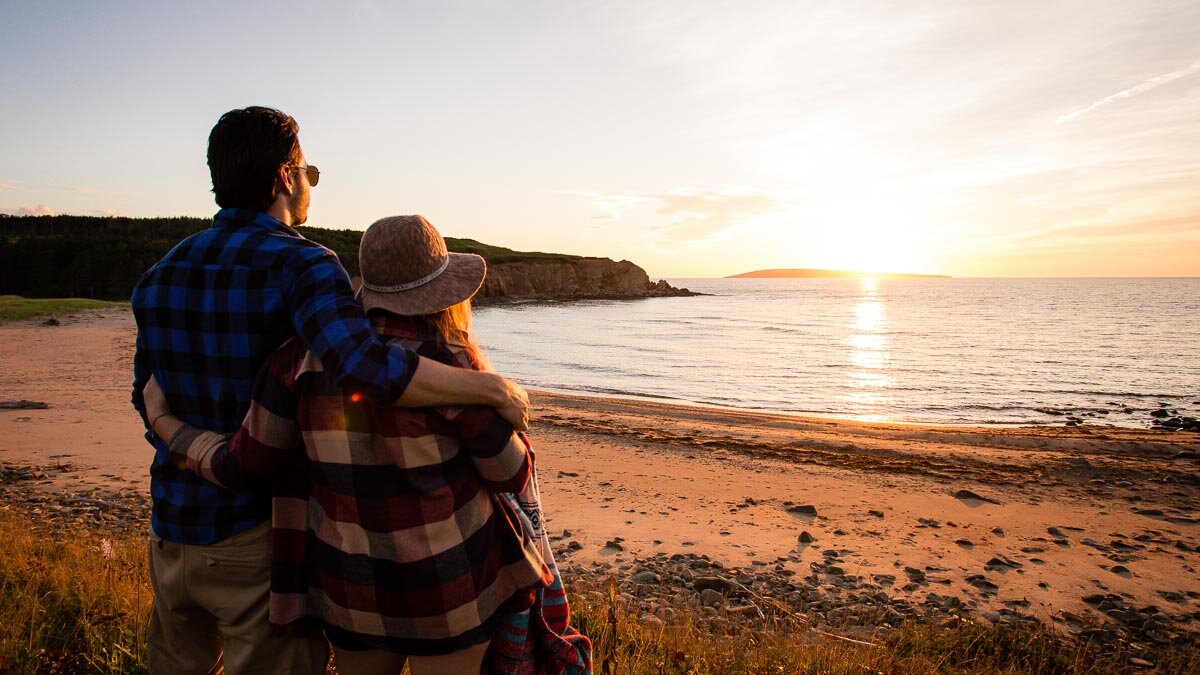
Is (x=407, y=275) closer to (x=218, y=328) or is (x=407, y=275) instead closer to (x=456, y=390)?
(x=456, y=390)

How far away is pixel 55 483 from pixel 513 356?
874 inches

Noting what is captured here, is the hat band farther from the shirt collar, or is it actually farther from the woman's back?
the shirt collar

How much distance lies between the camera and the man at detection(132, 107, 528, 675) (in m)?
1.89

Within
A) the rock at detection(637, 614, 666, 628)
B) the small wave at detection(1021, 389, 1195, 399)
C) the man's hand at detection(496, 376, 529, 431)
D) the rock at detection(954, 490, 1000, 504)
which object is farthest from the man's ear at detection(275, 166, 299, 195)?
the small wave at detection(1021, 389, 1195, 399)

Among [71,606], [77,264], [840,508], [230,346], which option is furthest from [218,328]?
[77,264]

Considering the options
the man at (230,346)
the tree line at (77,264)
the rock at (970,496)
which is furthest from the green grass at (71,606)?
the tree line at (77,264)

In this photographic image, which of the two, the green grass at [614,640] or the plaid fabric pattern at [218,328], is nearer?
the plaid fabric pattern at [218,328]

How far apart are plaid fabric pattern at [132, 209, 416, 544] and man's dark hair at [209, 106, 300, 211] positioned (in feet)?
0.20

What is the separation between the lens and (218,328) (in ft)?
6.23

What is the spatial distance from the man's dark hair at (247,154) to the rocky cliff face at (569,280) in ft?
231

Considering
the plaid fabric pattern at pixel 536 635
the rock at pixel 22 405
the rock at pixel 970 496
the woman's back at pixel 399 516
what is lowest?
the rock at pixel 970 496

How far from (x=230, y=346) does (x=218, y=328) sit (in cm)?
6

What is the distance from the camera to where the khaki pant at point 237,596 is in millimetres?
1963

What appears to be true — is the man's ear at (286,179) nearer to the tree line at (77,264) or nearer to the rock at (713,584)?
the rock at (713,584)
